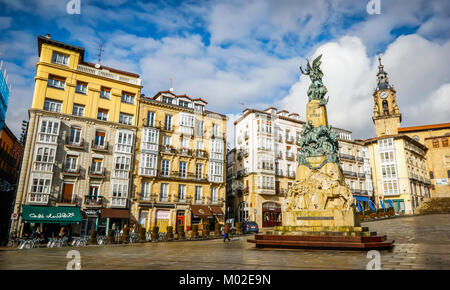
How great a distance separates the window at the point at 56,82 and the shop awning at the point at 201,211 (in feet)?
68.8

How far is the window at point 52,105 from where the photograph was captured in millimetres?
31006

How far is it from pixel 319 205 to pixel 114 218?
2461 centimetres

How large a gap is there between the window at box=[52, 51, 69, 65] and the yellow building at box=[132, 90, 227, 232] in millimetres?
9487

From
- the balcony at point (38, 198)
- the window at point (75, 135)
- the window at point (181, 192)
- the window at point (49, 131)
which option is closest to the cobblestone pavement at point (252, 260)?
the balcony at point (38, 198)

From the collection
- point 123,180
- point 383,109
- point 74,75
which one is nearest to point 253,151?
point 123,180

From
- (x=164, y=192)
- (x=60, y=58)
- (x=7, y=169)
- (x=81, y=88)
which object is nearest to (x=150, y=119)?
(x=81, y=88)

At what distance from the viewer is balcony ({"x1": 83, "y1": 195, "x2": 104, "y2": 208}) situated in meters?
30.6

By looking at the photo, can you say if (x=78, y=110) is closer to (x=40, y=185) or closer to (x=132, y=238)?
(x=40, y=185)

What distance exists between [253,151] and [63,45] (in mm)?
A: 28884

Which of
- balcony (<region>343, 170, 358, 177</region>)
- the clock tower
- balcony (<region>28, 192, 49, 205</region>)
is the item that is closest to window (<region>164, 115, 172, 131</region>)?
balcony (<region>28, 192, 49, 205</region>)

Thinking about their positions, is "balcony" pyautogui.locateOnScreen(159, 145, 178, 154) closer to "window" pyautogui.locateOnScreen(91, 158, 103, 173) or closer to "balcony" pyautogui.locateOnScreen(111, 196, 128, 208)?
"window" pyautogui.locateOnScreen(91, 158, 103, 173)

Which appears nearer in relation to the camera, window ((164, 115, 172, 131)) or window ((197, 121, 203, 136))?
window ((164, 115, 172, 131))

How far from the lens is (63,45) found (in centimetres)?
3244
